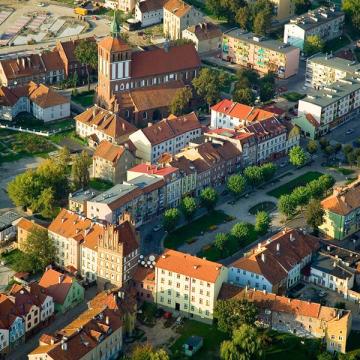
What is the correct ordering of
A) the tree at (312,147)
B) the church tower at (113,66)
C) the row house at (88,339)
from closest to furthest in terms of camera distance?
the row house at (88,339)
the tree at (312,147)
the church tower at (113,66)

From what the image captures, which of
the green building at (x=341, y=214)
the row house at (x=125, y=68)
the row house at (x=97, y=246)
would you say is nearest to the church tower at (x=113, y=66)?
the row house at (x=125, y=68)

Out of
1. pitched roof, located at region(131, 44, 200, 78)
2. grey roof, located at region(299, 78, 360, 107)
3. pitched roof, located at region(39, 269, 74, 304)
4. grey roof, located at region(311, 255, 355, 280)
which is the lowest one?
grey roof, located at region(311, 255, 355, 280)

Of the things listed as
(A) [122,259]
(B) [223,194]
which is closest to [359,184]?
(B) [223,194]

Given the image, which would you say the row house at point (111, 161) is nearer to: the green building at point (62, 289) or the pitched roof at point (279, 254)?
the pitched roof at point (279, 254)

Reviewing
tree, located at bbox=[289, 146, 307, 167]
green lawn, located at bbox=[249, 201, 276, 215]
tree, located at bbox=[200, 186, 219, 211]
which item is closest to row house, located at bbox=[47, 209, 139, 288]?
tree, located at bbox=[200, 186, 219, 211]

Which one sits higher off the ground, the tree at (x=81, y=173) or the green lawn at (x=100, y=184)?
the tree at (x=81, y=173)

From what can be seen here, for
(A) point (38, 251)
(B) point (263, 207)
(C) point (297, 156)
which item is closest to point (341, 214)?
(B) point (263, 207)

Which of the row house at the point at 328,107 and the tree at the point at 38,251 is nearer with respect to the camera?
the tree at the point at 38,251

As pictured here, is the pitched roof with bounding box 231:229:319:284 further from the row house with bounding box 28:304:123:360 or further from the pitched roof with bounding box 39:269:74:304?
the pitched roof with bounding box 39:269:74:304
